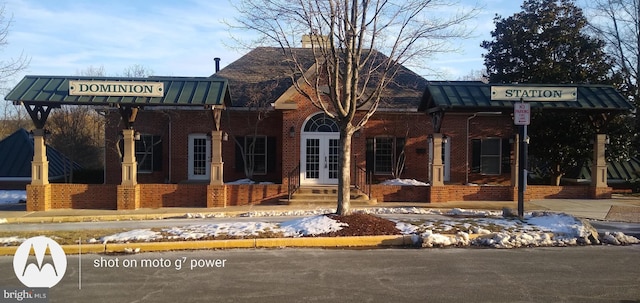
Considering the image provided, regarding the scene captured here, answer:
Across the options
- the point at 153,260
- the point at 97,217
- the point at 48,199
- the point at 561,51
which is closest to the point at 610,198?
the point at 561,51

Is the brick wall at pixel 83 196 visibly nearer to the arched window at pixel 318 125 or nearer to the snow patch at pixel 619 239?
the arched window at pixel 318 125

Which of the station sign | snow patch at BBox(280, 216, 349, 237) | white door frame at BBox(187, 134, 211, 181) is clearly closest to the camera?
snow patch at BBox(280, 216, 349, 237)

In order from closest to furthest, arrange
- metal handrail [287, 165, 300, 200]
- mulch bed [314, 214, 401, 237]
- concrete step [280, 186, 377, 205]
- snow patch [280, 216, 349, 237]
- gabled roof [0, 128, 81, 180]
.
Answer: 1. mulch bed [314, 214, 401, 237]
2. snow patch [280, 216, 349, 237]
3. concrete step [280, 186, 377, 205]
4. metal handrail [287, 165, 300, 200]
5. gabled roof [0, 128, 81, 180]

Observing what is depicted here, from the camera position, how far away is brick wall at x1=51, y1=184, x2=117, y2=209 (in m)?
15.2

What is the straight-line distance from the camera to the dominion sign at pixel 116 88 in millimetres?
14711

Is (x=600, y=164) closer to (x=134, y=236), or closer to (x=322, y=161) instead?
(x=322, y=161)

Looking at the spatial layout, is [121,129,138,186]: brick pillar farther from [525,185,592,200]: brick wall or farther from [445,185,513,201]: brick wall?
[525,185,592,200]: brick wall

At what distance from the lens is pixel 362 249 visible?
9172 millimetres

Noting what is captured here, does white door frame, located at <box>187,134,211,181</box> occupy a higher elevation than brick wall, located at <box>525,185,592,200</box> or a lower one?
higher

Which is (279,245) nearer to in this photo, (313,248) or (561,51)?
(313,248)

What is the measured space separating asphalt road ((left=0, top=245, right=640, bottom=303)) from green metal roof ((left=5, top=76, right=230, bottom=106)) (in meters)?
7.26

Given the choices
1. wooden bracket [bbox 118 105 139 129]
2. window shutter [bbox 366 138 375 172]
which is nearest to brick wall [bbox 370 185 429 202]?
window shutter [bbox 366 138 375 172]

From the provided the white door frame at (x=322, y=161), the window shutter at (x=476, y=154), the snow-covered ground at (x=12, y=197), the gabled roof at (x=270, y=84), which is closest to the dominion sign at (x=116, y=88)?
the gabled roof at (x=270, y=84)

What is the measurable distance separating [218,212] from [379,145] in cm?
845
